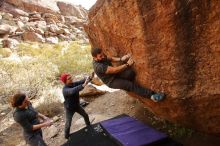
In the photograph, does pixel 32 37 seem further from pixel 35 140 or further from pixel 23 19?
pixel 35 140

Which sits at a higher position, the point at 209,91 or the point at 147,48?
the point at 147,48

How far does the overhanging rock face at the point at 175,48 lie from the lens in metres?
4.50

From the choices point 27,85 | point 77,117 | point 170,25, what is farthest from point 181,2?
point 27,85

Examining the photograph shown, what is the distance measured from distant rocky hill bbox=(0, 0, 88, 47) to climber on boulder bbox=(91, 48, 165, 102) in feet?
66.7

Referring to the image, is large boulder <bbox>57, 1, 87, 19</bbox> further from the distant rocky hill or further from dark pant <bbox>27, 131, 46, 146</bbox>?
dark pant <bbox>27, 131, 46, 146</bbox>

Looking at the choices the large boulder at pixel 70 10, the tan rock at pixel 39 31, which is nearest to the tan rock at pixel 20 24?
the tan rock at pixel 39 31

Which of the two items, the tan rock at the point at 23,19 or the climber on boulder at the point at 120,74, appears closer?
the climber on boulder at the point at 120,74

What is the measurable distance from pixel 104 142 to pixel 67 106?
149 cm

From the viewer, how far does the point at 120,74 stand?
5.82 m

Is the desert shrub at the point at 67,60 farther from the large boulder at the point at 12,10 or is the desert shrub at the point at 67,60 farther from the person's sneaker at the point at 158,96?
the large boulder at the point at 12,10

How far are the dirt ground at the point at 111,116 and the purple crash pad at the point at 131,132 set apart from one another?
0.85 meters

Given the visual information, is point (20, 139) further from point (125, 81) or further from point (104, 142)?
point (125, 81)

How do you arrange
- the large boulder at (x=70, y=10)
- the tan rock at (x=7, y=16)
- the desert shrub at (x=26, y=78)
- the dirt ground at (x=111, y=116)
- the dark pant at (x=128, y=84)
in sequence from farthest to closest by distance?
the large boulder at (x=70, y=10) < the tan rock at (x=7, y=16) < the desert shrub at (x=26, y=78) < the dirt ground at (x=111, y=116) < the dark pant at (x=128, y=84)

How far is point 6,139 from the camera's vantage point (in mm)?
9500
